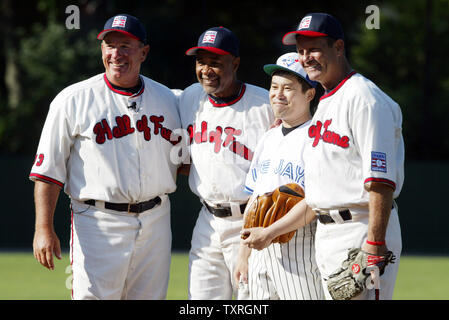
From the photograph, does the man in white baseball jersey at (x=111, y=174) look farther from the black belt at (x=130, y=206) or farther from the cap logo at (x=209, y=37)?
the cap logo at (x=209, y=37)

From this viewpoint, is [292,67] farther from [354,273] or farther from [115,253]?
[115,253]

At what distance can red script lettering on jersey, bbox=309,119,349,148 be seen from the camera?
332cm

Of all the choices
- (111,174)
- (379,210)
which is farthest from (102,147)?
(379,210)

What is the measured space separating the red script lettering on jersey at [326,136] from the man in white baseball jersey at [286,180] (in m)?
0.27

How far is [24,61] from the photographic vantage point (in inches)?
618

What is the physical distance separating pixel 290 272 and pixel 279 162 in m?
0.63

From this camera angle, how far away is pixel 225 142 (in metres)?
4.32

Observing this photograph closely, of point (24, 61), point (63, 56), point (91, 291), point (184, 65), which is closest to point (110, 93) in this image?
point (91, 291)

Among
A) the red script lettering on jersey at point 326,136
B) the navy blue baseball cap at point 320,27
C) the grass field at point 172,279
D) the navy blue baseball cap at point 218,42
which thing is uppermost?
the navy blue baseball cap at point 320,27

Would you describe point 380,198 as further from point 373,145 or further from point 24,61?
point 24,61

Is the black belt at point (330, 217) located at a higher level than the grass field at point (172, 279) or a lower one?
higher

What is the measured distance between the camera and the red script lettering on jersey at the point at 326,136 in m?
3.32

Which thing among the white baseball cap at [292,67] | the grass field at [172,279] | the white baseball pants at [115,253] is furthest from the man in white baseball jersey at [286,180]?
the grass field at [172,279]

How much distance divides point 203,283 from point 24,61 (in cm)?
1264
